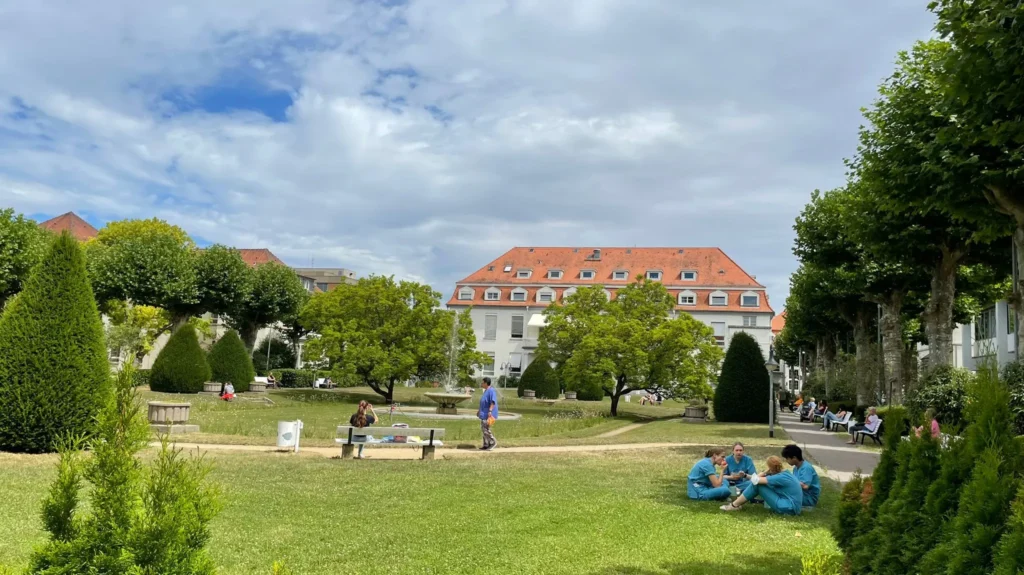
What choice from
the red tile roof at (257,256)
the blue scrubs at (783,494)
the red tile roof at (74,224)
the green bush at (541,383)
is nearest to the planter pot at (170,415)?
the blue scrubs at (783,494)

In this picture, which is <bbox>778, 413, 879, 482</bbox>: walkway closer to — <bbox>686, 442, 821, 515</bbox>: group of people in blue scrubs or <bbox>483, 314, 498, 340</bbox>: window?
<bbox>686, 442, 821, 515</bbox>: group of people in blue scrubs

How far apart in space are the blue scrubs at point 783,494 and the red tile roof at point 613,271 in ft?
186

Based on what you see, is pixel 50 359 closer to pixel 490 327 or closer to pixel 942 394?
pixel 942 394

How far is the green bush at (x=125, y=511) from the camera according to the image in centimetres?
379

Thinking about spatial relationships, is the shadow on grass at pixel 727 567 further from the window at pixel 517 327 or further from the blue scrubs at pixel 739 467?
the window at pixel 517 327

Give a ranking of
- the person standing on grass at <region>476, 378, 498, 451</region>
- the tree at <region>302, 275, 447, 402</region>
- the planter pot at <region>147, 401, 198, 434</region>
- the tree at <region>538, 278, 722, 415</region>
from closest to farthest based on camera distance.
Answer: the person standing on grass at <region>476, 378, 498, 451</region>
the planter pot at <region>147, 401, 198, 434</region>
the tree at <region>538, 278, 722, 415</region>
the tree at <region>302, 275, 447, 402</region>

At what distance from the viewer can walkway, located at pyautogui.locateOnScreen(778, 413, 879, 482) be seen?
14.3m

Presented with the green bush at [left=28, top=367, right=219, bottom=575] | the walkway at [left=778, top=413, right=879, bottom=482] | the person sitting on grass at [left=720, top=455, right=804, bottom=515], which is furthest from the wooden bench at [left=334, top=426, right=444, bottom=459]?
the green bush at [left=28, top=367, right=219, bottom=575]

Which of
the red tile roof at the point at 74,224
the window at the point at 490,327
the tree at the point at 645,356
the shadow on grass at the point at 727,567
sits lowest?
the shadow on grass at the point at 727,567

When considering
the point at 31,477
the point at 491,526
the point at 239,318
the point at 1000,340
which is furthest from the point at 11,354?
the point at 239,318

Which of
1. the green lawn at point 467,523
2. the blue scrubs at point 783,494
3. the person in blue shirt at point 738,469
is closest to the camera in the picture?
the green lawn at point 467,523

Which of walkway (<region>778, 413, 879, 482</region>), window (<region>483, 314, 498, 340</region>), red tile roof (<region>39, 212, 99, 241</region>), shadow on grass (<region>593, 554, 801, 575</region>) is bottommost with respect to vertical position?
walkway (<region>778, 413, 879, 482</region>)

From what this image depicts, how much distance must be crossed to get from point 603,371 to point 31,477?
2393 cm

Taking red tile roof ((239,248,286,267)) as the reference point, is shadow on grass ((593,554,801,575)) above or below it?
below
